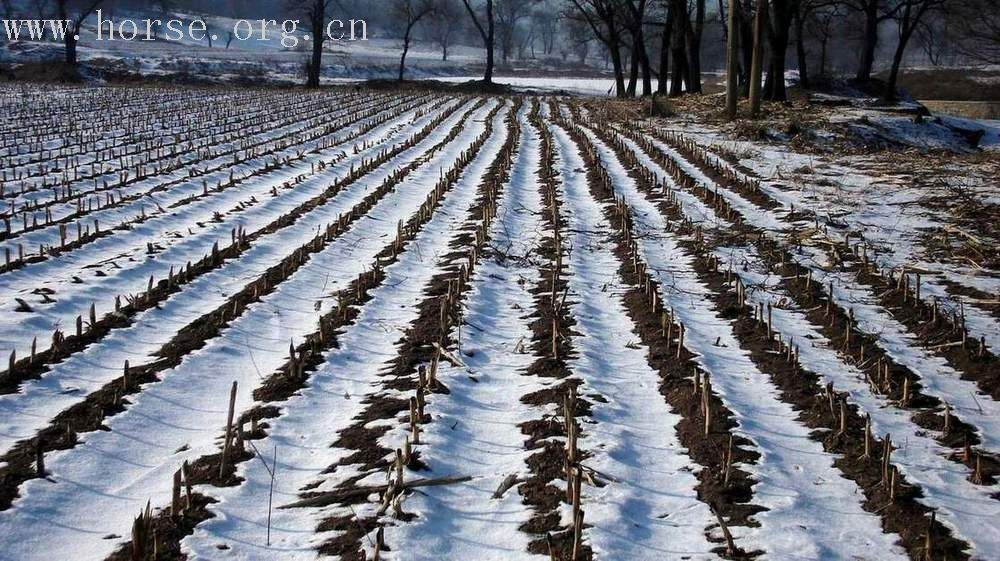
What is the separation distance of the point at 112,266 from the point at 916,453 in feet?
20.9

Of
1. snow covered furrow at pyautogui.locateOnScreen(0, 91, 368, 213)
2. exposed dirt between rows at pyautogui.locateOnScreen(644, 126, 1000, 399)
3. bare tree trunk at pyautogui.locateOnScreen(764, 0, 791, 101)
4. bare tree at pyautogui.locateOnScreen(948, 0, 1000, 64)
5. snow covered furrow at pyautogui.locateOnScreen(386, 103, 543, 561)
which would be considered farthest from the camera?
bare tree trunk at pyautogui.locateOnScreen(764, 0, 791, 101)

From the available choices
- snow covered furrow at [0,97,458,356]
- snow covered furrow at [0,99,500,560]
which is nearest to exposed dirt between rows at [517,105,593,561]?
snow covered furrow at [0,99,500,560]

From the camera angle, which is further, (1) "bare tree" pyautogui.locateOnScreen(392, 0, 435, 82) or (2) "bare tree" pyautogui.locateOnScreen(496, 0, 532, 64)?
(2) "bare tree" pyautogui.locateOnScreen(496, 0, 532, 64)

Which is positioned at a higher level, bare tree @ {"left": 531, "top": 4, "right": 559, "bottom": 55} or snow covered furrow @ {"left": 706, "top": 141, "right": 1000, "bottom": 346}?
bare tree @ {"left": 531, "top": 4, "right": 559, "bottom": 55}

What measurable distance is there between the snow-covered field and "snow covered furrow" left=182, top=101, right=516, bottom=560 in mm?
18

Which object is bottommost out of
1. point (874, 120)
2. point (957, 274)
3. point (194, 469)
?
point (194, 469)

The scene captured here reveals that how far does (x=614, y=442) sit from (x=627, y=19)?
33.8m

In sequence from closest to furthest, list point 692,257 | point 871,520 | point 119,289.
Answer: point 871,520 < point 119,289 < point 692,257

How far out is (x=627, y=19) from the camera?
116ft

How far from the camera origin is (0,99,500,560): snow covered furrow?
3365 millimetres

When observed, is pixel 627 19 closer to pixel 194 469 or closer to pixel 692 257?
pixel 692 257

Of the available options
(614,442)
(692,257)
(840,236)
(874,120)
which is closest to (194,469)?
(614,442)

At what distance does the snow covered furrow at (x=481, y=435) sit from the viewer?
3283 millimetres

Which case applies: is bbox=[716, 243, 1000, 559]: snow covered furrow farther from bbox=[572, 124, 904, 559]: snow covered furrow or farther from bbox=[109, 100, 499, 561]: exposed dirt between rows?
bbox=[109, 100, 499, 561]: exposed dirt between rows
